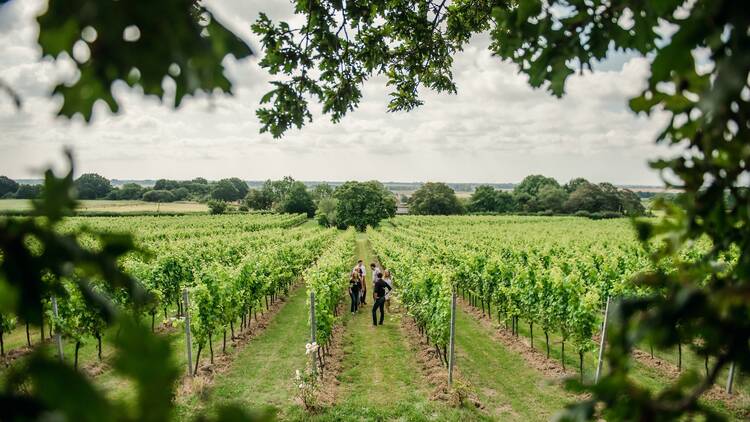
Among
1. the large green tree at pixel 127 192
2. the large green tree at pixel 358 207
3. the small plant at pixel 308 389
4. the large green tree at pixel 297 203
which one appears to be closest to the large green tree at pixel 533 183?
the large green tree at pixel 297 203

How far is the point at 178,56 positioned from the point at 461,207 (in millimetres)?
86037

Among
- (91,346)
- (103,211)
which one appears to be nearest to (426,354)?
(91,346)

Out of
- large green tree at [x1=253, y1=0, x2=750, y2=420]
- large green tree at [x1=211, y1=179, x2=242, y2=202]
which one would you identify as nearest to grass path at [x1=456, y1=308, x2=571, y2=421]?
large green tree at [x1=253, y1=0, x2=750, y2=420]

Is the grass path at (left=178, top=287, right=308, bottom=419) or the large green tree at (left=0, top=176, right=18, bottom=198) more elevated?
the large green tree at (left=0, top=176, right=18, bottom=198)

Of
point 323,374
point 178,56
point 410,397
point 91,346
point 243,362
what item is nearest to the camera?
point 178,56

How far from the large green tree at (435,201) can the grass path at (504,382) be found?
237 feet

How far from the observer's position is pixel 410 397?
25.5ft

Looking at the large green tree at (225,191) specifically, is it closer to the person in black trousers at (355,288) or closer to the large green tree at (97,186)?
the large green tree at (97,186)

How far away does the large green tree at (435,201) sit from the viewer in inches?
3278

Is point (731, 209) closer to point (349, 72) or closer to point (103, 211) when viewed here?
point (349, 72)

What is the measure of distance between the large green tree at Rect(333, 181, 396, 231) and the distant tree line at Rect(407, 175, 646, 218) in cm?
2788

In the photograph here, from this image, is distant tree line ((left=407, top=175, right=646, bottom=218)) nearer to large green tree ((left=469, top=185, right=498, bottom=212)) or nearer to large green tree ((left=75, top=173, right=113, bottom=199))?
large green tree ((left=469, top=185, right=498, bottom=212))

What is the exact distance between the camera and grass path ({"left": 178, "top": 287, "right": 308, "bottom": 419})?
7.64 meters

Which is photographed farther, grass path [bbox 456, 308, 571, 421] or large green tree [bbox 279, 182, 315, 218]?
large green tree [bbox 279, 182, 315, 218]
